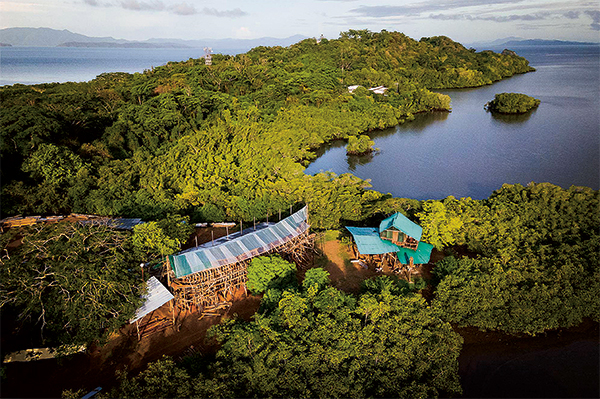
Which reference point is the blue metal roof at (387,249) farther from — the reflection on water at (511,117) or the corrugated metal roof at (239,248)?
the reflection on water at (511,117)

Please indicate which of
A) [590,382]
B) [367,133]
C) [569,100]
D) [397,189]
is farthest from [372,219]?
[569,100]

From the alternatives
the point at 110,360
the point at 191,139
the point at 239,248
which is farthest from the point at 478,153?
the point at 110,360

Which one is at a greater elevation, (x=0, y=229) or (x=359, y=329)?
(x=0, y=229)

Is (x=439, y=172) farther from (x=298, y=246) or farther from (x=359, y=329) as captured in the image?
(x=359, y=329)

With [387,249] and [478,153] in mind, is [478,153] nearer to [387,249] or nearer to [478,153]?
[478,153]

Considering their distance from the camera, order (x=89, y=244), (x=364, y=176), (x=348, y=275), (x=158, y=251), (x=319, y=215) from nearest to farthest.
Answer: (x=89, y=244) < (x=158, y=251) < (x=348, y=275) < (x=319, y=215) < (x=364, y=176)

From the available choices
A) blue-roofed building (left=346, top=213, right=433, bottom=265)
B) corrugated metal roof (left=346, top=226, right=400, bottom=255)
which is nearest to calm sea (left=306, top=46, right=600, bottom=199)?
blue-roofed building (left=346, top=213, right=433, bottom=265)

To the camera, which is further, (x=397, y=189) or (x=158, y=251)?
(x=397, y=189)

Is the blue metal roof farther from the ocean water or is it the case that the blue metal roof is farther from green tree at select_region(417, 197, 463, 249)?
the ocean water
